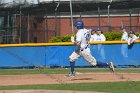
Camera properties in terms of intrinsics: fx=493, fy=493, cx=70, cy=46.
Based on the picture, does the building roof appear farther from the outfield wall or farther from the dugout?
the outfield wall

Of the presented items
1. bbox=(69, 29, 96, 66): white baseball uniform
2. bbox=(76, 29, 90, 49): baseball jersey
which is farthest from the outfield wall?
bbox=(76, 29, 90, 49): baseball jersey

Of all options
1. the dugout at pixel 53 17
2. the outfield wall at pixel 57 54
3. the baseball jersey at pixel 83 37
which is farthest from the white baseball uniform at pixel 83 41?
the dugout at pixel 53 17

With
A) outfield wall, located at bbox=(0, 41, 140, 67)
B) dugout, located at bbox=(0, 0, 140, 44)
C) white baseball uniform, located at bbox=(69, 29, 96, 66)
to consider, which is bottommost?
outfield wall, located at bbox=(0, 41, 140, 67)

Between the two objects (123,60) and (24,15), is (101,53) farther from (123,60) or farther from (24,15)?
(24,15)

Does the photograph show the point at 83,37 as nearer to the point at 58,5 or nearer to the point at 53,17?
the point at 58,5

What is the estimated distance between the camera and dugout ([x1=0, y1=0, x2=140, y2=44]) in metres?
34.4

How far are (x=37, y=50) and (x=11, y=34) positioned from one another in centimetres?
1171

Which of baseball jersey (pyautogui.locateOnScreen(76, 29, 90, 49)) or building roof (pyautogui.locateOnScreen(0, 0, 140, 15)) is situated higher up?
building roof (pyautogui.locateOnScreen(0, 0, 140, 15))

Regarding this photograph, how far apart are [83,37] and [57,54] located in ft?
27.7

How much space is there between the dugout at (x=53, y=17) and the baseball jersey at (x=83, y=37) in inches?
750

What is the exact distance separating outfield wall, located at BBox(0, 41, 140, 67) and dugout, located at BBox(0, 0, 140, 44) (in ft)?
34.3

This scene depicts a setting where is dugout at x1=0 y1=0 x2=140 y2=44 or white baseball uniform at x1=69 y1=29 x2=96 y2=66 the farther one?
dugout at x1=0 y1=0 x2=140 y2=44

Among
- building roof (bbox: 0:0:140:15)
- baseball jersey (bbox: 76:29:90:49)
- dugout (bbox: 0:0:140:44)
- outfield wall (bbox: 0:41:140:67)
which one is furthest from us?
dugout (bbox: 0:0:140:44)

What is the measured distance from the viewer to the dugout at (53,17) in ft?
113
